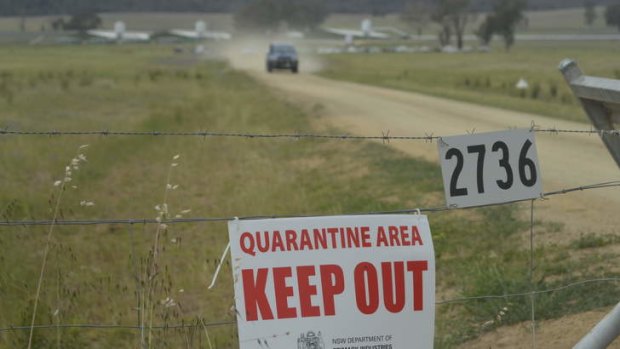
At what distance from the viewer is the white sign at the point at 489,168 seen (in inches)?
221

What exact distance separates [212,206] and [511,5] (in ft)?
321

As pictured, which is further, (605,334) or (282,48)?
(282,48)

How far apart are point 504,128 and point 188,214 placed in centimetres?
899

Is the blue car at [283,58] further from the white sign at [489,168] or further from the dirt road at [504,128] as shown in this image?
the white sign at [489,168]

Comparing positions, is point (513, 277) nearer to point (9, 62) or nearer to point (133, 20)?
point (9, 62)

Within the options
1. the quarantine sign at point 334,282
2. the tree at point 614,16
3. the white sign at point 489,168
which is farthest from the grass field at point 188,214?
the tree at point 614,16

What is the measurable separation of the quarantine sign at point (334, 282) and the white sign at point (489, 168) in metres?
0.46

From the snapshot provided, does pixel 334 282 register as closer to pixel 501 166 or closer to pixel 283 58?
pixel 501 166

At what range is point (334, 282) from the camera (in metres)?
5.16

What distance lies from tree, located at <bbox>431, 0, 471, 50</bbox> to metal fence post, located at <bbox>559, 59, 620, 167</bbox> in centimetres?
12177

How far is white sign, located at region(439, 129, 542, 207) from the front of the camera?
5.62 meters

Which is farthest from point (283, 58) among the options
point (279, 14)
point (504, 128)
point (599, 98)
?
point (279, 14)

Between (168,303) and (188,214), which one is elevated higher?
(168,303)

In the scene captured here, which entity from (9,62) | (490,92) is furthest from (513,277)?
(9,62)
